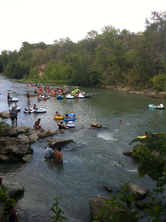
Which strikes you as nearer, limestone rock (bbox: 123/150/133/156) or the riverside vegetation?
limestone rock (bbox: 123/150/133/156)

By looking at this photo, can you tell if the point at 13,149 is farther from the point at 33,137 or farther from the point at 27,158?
the point at 33,137

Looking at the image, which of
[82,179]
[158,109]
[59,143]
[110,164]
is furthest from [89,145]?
[158,109]

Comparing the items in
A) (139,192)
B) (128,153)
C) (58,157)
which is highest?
(58,157)

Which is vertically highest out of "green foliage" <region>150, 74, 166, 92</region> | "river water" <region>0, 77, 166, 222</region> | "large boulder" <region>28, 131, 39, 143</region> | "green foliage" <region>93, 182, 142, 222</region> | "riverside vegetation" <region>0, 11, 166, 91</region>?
"riverside vegetation" <region>0, 11, 166, 91</region>

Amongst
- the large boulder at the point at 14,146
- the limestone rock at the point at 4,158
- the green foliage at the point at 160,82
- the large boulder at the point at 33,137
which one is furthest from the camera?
the green foliage at the point at 160,82

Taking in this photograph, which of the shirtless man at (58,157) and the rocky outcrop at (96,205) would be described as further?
the shirtless man at (58,157)

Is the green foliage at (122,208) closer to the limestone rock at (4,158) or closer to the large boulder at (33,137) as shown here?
the limestone rock at (4,158)

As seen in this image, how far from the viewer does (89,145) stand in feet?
49.0

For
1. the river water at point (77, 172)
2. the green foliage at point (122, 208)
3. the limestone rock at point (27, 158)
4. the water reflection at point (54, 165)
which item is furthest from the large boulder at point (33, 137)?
the green foliage at point (122, 208)

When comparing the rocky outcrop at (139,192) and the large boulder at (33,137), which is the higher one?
the large boulder at (33,137)

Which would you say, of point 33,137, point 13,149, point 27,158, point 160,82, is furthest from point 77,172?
point 160,82

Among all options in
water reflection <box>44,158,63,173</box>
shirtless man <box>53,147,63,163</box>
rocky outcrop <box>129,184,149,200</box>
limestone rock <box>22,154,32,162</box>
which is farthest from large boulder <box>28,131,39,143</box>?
rocky outcrop <box>129,184,149,200</box>

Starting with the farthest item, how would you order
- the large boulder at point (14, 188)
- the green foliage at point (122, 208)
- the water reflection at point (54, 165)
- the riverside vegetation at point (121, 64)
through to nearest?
1. the riverside vegetation at point (121, 64)
2. the water reflection at point (54, 165)
3. the large boulder at point (14, 188)
4. the green foliage at point (122, 208)

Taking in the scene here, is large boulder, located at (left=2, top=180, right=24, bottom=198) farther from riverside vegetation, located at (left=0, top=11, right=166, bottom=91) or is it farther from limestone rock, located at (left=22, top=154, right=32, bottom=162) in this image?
riverside vegetation, located at (left=0, top=11, right=166, bottom=91)
